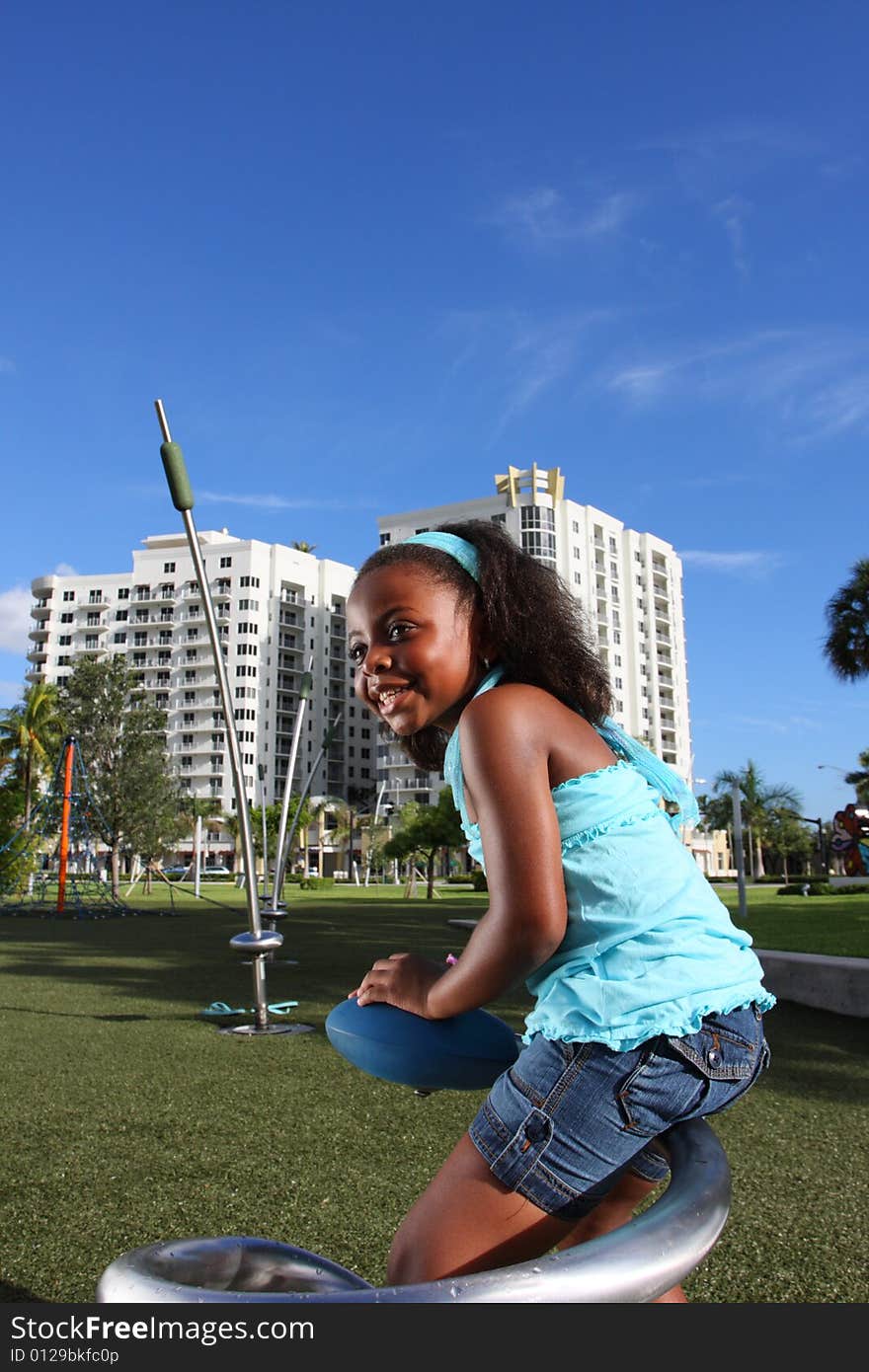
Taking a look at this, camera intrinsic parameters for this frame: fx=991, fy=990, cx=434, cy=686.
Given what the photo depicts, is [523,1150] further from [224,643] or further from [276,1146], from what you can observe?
[224,643]

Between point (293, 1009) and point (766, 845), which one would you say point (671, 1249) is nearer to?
point (293, 1009)

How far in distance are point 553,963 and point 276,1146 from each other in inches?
148

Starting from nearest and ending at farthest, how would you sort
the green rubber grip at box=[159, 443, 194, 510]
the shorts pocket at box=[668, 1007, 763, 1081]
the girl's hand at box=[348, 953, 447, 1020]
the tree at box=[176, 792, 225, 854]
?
1. the shorts pocket at box=[668, 1007, 763, 1081]
2. the girl's hand at box=[348, 953, 447, 1020]
3. the green rubber grip at box=[159, 443, 194, 510]
4. the tree at box=[176, 792, 225, 854]

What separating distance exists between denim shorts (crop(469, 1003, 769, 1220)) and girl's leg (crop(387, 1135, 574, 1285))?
0.7 inches

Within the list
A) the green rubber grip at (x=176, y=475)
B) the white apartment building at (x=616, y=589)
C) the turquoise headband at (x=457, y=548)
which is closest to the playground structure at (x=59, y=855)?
the green rubber grip at (x=176, y=475)

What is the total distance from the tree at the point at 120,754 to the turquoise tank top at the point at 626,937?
148ft

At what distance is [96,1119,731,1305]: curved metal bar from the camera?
2.85 ft

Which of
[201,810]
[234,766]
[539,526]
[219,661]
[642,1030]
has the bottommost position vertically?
[642,1030]

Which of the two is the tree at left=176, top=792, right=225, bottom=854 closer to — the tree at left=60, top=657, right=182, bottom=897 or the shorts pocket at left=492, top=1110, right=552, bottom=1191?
the tree at left=60, top=657, right=182, bottom=897

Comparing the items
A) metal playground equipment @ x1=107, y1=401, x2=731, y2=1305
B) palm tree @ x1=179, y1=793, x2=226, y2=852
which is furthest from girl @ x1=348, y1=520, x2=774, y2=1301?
palm tree @ x1=179, y1=793, x2=226, y2=852

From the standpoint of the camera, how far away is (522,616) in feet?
5.57

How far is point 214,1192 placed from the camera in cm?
391

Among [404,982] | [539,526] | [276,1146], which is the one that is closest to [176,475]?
[276,1146]

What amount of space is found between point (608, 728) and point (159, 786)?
45.5 m
